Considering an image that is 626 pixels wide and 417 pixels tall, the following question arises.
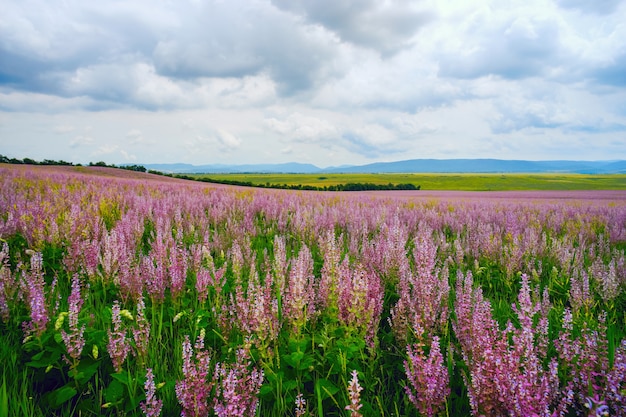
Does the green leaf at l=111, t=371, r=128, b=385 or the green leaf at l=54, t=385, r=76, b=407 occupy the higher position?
the green leaf at l=111, t=371, r=128, b=385

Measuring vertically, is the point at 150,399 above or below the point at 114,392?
above

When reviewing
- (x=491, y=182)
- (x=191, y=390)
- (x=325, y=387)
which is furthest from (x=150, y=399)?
(x=491, y=182)

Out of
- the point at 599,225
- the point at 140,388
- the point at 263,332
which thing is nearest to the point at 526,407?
the point at 263,332

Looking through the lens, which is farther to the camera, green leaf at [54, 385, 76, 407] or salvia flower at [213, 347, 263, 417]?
green leaf at [54, 385, 76, 407]

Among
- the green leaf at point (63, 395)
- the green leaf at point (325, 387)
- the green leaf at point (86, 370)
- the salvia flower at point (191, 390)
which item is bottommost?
the green leaf at point (325, 387)

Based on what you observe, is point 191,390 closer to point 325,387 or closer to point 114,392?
point 114,392

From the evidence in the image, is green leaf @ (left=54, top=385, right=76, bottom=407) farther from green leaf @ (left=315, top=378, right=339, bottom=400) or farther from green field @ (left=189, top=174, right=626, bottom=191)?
green field @ (left=189, top=174, right=626, bottom=191)

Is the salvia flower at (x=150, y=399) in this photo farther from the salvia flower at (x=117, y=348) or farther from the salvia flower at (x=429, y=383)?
the salvia flower at (x=429, y=383)

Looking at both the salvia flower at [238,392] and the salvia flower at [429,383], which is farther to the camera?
the salvia flower at [429,383]

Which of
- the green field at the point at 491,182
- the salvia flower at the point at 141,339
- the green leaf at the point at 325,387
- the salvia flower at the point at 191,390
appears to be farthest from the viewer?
the green field at the point at 491,182

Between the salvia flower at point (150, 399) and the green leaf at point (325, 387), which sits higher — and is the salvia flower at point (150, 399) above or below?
above

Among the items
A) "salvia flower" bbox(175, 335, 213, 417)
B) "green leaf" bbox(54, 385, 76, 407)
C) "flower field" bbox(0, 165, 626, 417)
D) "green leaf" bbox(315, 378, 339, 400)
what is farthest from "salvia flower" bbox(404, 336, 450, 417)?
"green leaf" bbox(54, 385, 76, 407)

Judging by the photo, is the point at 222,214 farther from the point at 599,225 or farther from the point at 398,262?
the point at 599,225

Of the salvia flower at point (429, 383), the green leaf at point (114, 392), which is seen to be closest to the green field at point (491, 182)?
the green leaf at point (114, 392)
